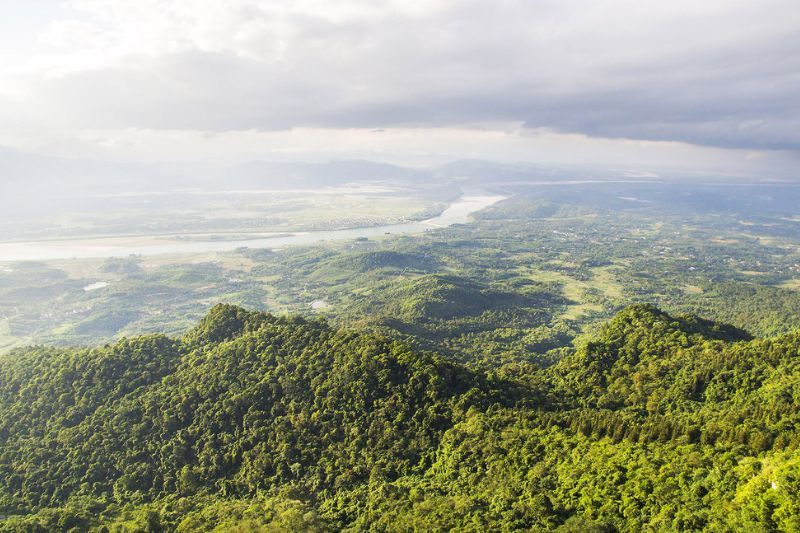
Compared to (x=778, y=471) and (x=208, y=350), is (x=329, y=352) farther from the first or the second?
(x=778, y=471)

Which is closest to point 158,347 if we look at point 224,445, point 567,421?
point 224,445

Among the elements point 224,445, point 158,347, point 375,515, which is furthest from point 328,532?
point 158,347

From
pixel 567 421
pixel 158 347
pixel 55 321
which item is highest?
pixel 158 347

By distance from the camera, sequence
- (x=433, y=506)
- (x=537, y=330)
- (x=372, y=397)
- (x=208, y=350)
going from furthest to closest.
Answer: (x=537, y=330) → (x=208, y=350) → (x=372, y=397) → (x=433, y=506)

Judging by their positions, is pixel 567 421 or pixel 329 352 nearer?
pixel 567 421

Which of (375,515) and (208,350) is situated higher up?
(208,350)

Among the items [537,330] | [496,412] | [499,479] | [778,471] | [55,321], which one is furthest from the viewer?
[55,321]
